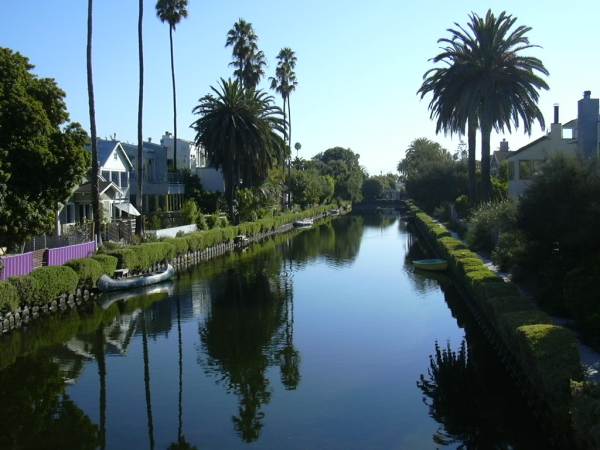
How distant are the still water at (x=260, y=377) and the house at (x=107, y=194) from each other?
44.2ft

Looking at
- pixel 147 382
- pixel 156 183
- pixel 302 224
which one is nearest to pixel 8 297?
pixel 147 382

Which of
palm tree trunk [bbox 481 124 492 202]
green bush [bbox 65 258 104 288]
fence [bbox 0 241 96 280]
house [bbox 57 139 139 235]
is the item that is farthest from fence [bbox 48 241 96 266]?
palm tree trunk [bbox 481 124 492 202]

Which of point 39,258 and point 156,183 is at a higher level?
point 156,183

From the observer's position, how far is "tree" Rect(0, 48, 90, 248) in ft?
79.6

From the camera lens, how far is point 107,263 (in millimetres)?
31797

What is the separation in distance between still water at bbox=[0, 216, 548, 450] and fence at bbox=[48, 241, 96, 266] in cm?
293

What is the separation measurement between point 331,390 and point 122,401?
17.8ft

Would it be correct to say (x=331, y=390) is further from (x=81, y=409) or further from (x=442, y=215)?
(x=442, y=215)

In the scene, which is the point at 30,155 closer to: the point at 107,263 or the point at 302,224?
the point at 107,263

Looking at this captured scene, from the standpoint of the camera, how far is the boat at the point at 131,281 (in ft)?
102

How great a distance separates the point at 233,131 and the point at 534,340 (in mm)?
45900

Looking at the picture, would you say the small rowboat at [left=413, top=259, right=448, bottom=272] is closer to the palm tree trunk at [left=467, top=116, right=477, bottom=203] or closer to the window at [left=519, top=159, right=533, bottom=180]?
the palm tree trunk at [left=467, top=116, right=477, bottom=203]

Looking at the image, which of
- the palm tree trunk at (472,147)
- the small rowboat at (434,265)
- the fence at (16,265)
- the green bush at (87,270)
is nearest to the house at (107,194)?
the green bush at (87,270)

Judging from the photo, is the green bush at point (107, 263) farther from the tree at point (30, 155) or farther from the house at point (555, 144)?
the house at point (555, 144)
